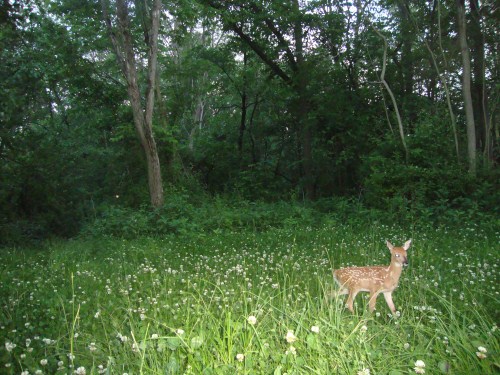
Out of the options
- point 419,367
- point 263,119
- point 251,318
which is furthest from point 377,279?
point 263,119

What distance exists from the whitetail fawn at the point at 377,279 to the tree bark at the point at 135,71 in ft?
38.5

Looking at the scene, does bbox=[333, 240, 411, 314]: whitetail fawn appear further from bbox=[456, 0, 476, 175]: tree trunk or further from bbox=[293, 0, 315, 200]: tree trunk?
bbox=[293, 0, 315, 200]: tree trunk

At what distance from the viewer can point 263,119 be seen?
25625mm

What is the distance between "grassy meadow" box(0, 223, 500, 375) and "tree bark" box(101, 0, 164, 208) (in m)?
6.67

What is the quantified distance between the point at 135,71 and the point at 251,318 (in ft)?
42.0

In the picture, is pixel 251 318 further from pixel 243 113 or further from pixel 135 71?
pixel 243 113

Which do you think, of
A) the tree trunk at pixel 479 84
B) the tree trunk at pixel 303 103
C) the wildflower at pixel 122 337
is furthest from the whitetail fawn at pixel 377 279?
the tree trunk at pixel 303 103

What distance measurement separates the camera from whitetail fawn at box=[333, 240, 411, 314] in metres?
4.16

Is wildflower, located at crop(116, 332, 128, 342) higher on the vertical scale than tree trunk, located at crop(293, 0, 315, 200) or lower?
lower

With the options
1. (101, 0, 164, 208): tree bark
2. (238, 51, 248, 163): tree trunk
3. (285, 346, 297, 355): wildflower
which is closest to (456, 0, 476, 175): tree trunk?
(101, 0, 164, 208): tree bark

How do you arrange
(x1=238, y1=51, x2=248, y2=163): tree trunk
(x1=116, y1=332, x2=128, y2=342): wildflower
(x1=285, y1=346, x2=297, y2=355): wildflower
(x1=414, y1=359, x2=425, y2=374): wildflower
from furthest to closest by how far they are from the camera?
1. (x1=238, y1=51, x2=248, y2=163): tree trunk
2. (x1=116, y1=332, x2=128, y2=342): wildflower
3. (x1=285, y1=346, x2=297, y2=355): wildflower
4. (x1=414, y1=359, x2=425, y2=374): wildflower

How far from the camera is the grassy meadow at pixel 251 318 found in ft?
11.1

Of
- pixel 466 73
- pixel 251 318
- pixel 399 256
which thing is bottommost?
pixel 251 318

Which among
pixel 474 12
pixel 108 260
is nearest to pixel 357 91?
pixel 474 12
